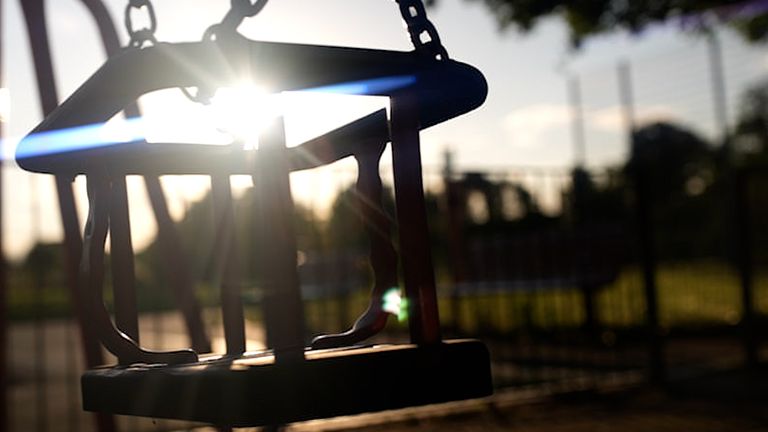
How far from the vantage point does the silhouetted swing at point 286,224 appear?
128cm

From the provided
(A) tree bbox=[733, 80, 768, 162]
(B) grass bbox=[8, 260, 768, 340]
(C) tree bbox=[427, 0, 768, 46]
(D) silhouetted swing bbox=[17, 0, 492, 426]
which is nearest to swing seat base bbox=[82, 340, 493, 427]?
(D) silhouetted swing bbox=[17, 0, 492, 426]

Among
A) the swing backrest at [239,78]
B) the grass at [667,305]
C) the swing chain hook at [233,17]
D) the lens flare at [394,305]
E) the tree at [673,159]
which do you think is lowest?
the grass at [667,305]

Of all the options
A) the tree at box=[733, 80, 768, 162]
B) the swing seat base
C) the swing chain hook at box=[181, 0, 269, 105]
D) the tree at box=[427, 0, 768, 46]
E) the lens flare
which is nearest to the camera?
the swing seat base

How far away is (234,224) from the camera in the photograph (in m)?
2.32

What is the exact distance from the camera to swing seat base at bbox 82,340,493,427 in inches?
48.6

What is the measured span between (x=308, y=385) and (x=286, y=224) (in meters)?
0.29

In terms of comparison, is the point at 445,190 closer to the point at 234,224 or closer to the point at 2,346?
the point at 2,346

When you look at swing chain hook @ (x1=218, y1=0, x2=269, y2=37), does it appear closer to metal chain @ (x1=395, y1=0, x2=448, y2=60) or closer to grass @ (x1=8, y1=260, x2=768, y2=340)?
metal chain @ (x1=395, y1=0, x2=448, y2=60)

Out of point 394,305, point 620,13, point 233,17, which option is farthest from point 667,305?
point 233,17

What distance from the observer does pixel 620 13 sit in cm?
732

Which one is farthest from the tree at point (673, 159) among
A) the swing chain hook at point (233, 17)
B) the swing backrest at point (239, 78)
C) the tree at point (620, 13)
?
the swing chain hook at point (233, 17)

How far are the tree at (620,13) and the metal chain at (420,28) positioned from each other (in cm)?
553

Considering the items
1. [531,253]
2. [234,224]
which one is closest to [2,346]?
[234,224]

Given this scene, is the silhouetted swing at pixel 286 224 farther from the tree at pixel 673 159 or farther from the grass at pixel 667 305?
the tree at pixel 673 159
